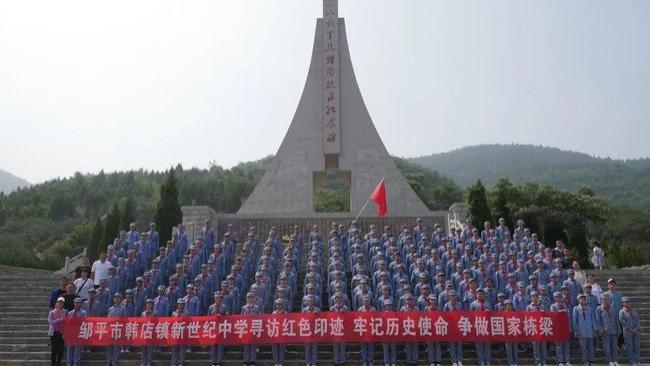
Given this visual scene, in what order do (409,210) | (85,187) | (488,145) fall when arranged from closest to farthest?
(409,210) < (85,187) < (488,145)

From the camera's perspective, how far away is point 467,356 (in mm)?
9938

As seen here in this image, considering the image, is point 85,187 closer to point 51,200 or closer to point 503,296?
point 51,200

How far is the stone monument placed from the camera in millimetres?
20594

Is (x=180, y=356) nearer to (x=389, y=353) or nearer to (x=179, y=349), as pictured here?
(x=179, y=349)

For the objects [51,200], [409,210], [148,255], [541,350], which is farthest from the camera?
[51,200]

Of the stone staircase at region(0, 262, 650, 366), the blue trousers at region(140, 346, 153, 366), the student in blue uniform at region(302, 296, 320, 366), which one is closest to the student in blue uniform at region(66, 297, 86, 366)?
the stone staircase at region(0, 262, 650, 366)

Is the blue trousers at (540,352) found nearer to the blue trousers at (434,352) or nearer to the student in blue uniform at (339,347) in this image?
the blue trousers at (434,352)

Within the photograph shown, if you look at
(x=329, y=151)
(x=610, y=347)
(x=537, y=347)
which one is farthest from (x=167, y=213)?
(x=610, y=347)

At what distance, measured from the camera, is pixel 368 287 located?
10.2 m

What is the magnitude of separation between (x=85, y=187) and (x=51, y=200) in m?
5.83

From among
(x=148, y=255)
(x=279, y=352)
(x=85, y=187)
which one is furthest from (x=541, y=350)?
(x=85, y=187)

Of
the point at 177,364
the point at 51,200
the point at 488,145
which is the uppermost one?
the point at 488,145

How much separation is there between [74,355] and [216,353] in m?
2.13

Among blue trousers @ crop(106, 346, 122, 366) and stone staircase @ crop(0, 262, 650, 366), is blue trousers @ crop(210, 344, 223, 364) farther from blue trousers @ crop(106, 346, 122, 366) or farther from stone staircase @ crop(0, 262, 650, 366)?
blue trousers @ crop(106, 346, 122, 366)
